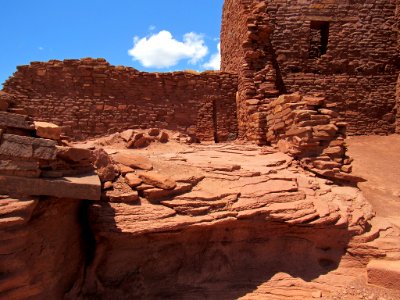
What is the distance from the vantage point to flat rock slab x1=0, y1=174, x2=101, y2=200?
3291mm

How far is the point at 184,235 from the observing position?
4441mm

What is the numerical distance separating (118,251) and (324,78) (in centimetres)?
860

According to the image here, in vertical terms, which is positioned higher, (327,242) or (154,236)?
(154,236)

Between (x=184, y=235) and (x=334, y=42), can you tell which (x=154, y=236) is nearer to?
(x=184, y=235)

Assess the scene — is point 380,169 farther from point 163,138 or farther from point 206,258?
point 206,258

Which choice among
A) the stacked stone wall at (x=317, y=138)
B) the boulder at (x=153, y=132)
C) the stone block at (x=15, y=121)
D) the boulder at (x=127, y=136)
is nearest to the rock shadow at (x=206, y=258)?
the stone block at (x=15, y=121)

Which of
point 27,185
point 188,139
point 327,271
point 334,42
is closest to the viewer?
point 27,185

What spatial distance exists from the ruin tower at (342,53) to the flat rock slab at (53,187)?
736 cm

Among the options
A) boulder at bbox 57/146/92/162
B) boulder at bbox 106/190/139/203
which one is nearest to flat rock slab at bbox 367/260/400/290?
boulder at bbox 106/190/139/203

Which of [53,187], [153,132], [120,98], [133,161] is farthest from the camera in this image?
[120,98]

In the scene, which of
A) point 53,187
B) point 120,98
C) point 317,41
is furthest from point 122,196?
point 317,41

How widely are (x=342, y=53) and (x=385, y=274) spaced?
786 cm

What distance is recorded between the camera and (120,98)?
31.0ft

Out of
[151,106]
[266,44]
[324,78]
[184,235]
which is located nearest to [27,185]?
[184,235]
